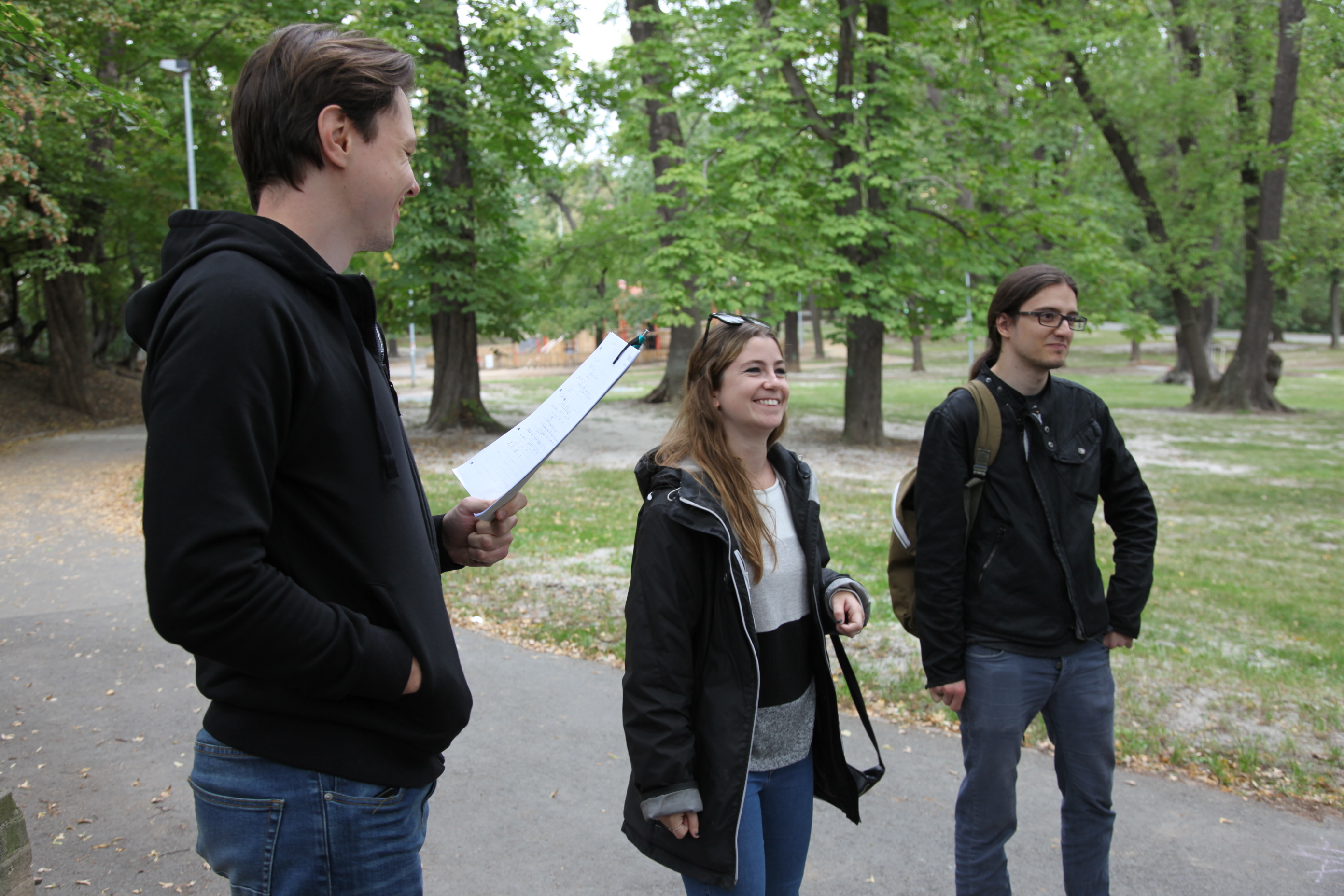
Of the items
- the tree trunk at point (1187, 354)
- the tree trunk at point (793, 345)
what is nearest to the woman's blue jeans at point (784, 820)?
the tree trunk at point (1187, 354)

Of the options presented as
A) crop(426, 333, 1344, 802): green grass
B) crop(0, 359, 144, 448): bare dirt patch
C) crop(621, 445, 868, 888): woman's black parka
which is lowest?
crop(426, 333, 1344, 802): green grass

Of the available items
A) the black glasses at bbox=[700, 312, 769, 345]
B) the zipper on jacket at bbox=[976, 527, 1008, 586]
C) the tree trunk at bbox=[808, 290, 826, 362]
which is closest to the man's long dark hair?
the zipper on jacket at bbox=[976, 527, 1008, 586]

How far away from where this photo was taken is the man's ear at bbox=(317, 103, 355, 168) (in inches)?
63.3

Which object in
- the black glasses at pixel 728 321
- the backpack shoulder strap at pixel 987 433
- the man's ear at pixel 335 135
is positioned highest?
the man's ear at pixel 335 135

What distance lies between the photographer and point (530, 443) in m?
1.88

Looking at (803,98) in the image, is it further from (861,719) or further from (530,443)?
(530,443)

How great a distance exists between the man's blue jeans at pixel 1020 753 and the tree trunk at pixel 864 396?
14823mm

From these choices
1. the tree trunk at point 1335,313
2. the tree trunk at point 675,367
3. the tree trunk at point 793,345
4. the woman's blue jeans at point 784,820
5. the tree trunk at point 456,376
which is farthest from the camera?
the tree trunk at point 1335,313

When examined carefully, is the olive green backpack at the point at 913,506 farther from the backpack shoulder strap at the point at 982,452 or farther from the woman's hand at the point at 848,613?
the woman's hand at the point at 848,613

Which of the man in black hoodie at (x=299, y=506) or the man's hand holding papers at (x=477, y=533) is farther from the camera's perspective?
the man's hand holding papers at (x=477, y=533)

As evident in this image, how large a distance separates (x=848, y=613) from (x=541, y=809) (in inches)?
91.0

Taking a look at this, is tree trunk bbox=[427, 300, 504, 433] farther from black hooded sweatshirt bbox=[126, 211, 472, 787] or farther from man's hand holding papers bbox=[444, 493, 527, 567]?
black hooded sweatshirt bbox=[126, 211, 472, 787]

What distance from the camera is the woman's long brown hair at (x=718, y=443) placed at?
258 centimetres

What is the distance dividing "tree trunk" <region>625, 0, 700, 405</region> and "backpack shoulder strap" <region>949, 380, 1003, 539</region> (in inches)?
155
